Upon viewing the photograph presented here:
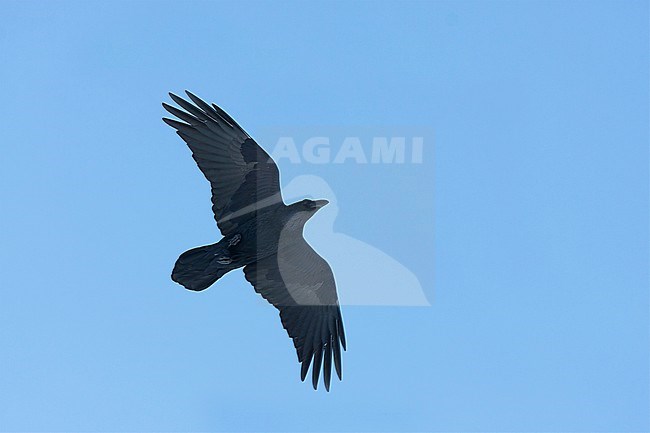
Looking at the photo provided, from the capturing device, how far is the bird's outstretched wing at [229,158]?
1456 centimetres

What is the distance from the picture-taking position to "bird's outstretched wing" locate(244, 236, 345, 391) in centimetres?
1542

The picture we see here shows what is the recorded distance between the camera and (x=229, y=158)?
1466 centimetres

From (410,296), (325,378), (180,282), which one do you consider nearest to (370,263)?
(410,296)

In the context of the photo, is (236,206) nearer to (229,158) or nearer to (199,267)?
(229,158)

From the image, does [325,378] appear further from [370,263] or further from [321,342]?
[370,263]

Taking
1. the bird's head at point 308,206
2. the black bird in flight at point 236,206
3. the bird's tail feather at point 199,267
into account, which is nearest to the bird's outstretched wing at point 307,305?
the black bird in flight at point 236,206

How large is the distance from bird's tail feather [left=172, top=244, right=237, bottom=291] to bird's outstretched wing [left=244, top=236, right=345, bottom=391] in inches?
40.7

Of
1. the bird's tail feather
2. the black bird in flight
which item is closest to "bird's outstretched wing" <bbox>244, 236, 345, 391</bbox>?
the black bird in flight

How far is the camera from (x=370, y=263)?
1541 centimetres

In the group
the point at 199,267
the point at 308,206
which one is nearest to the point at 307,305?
the point at 308,206

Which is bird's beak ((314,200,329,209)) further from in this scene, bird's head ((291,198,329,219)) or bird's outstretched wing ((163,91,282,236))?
bird's outstretched wing ((163,91,282,236))

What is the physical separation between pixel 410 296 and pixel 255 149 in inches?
121

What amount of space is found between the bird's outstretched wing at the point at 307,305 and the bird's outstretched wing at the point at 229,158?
108cm

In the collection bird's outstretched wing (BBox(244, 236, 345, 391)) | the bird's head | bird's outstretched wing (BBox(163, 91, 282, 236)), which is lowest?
bird's outstretched wing (BBox(244, 236, 345, 391))
